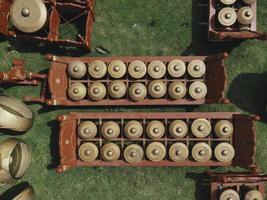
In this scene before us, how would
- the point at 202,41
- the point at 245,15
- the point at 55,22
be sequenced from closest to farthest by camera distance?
1. the point at 245,15
2. the point at 55,22
3. the point at 202,41

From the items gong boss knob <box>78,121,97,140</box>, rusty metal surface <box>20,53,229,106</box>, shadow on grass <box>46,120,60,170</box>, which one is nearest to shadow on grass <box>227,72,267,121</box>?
rusty metal surface <box>20,53,229,106</box>

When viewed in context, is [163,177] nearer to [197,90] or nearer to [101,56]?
[197,90]

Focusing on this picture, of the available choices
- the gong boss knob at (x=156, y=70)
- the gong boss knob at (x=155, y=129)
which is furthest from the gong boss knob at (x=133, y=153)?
the gong boss knob at (x=156, y=70)

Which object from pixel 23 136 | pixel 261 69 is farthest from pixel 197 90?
pixel 23 136

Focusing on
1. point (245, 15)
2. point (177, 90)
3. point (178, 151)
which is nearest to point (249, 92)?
point (245, 15)

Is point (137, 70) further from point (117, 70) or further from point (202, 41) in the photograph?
point (202, 41)

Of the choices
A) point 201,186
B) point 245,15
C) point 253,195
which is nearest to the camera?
point 253,195

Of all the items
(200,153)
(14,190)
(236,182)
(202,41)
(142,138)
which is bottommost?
(14,190)
